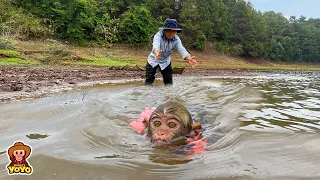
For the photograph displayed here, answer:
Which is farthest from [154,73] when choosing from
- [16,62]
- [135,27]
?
[135,27]

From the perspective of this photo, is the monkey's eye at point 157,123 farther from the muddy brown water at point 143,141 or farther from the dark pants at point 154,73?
the dark pants at point 154,73

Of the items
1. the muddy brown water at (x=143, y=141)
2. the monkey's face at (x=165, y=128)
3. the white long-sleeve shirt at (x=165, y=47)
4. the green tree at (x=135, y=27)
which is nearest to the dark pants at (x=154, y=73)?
the white long-sleeve shirt at (x=165, y=47)

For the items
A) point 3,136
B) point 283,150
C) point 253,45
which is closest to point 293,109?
point 283,150

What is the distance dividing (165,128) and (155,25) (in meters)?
29.4

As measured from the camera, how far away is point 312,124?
179 inches

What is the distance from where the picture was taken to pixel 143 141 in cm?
371

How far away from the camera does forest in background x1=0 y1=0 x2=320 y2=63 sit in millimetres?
21953

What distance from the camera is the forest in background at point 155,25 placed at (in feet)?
72.0

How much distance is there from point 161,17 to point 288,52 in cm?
3558

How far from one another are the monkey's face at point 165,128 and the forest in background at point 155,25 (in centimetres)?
1412

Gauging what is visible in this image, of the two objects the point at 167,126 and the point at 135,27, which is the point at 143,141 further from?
the point at 135,27

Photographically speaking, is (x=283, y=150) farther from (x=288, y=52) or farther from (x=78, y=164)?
(x=288, y=52)

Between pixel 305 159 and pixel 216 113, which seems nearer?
pixel 305 159

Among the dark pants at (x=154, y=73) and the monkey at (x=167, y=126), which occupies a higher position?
the dark pants at (x=154, y=73)
